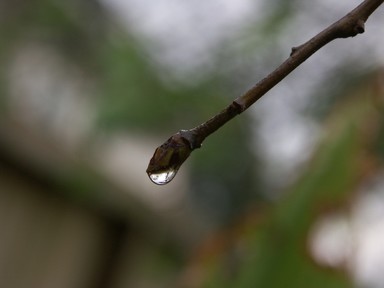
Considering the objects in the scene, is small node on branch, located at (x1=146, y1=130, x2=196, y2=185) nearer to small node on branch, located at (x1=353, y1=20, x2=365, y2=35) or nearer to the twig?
the twig

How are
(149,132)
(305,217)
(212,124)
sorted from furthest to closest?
(149,132), (305,217), (212,124)

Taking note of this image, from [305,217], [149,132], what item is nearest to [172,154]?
[305,217]

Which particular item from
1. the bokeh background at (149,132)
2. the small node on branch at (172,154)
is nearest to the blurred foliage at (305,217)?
the bokeh background at (149,132)

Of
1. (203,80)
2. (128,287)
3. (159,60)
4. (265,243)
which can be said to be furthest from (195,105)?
(265,243)

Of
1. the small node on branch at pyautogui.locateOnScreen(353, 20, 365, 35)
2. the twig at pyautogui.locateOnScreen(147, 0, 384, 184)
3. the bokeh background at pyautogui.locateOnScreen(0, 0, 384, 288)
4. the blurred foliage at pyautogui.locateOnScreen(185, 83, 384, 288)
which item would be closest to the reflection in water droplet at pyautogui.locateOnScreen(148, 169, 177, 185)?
the twig at pyautogui.locateOnScreen(147, 0, 384, 184)

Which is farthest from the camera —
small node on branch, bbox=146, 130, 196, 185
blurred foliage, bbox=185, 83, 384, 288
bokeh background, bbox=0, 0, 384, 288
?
bokeh background, bbox=0, 0, 384, 288

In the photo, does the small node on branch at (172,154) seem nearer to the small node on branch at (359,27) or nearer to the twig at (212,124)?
the twig at (212,124)

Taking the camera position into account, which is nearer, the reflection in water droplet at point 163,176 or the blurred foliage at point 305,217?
the reflection in water droplet at point 163,176

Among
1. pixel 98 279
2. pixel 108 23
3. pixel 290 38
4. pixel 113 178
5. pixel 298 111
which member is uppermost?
pixel 108 23

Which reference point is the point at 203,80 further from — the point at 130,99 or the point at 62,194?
the point at 62,194

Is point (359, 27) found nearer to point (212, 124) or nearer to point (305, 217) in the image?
point (212, 124)

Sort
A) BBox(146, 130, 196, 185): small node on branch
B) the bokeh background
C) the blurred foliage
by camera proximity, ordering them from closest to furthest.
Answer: BBox(146, 130, 196, 185): small node on branch → the blurred foliage → the bokeh background
